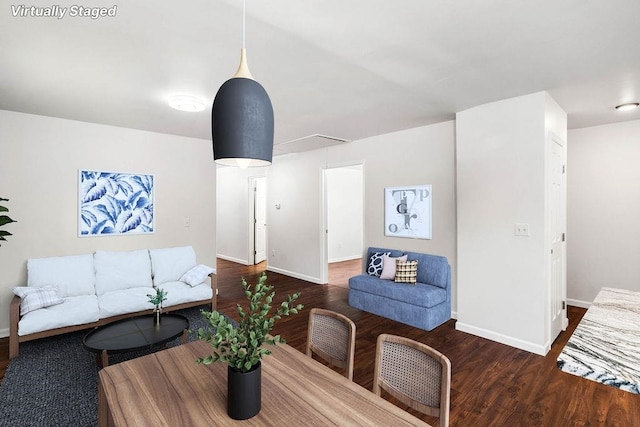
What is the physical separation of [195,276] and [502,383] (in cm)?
345

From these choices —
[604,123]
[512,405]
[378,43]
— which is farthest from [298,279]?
[604,123]

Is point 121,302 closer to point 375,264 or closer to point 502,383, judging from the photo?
point 375,264

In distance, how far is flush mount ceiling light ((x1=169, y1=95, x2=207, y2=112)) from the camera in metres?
2.98

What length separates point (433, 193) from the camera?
4121mm

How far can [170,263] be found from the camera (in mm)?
4191

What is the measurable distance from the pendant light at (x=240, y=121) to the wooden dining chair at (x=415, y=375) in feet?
3.13

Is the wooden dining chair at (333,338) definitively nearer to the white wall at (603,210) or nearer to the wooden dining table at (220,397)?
the wooden dining table at (220,397)

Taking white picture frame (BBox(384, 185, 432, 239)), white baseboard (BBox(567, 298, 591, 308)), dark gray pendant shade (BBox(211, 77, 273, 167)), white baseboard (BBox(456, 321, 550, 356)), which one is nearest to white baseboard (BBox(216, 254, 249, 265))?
white picture frame (BBox(384, 185, 432, 239))

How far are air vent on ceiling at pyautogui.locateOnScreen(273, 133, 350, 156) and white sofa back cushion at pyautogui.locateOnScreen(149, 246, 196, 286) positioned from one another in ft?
7.41

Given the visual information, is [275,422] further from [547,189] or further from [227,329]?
[547,189]

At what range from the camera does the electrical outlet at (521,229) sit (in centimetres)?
303

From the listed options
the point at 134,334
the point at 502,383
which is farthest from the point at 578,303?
the point at 134,334

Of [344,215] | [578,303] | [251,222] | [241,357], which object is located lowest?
[578,303]

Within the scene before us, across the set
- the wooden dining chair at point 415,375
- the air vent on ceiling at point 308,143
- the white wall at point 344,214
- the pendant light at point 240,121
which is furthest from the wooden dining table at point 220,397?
the white wall at point 344,214
